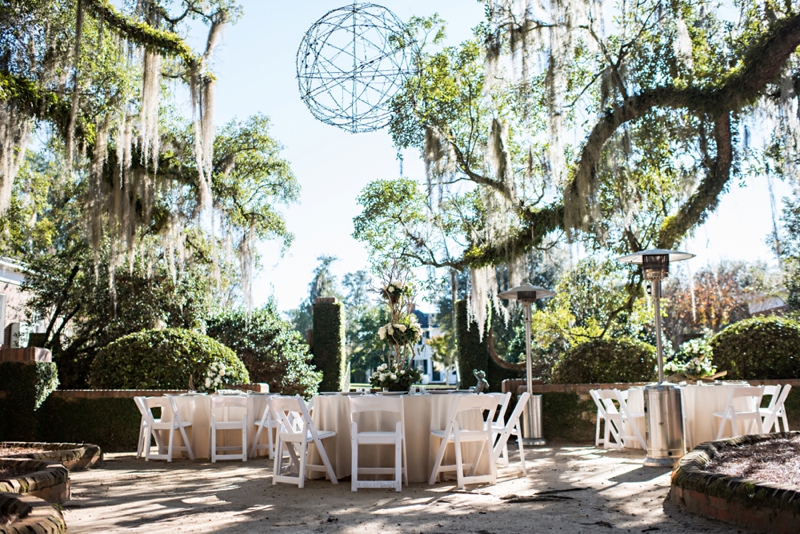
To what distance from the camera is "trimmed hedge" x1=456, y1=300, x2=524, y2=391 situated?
1630 cm

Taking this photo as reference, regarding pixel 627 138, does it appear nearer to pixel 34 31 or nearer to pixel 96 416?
pixel 96 416

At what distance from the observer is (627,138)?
8461 millimetres

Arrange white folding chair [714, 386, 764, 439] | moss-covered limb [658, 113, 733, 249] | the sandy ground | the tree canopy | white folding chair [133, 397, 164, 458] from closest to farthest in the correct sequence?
the sandy ground
white folding chair [714, 386, 764, 439]
white folding chair [133, 397, 164, 458]
the tree canopy
moss-covered limb [658, 113, 733, 249]

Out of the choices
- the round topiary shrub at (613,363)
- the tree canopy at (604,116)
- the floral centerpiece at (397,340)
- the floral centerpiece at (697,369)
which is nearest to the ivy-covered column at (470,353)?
the tree canopy at (604,116)

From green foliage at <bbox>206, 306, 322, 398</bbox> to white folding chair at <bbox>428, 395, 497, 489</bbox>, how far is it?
8.31 meters

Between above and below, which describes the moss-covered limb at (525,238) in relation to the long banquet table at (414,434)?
above

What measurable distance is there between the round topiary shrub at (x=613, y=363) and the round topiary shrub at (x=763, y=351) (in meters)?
0.84

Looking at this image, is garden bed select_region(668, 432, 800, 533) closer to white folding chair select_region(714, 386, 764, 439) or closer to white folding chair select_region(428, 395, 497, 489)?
white folding chair select_region(714, 386, 764, 439)

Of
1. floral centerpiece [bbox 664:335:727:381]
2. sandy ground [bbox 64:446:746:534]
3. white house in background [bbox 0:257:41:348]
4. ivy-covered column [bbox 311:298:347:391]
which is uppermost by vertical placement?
white house in background [bbox 0:257:41:348]

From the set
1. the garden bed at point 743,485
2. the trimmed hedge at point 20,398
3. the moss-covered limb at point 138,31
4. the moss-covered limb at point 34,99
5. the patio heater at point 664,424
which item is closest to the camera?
the garden bed at point 743,485

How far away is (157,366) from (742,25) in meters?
8.63

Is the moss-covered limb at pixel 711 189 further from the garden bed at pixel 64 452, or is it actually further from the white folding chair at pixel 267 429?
the garden bed at pixel 64 452

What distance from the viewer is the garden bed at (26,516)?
8.39ft

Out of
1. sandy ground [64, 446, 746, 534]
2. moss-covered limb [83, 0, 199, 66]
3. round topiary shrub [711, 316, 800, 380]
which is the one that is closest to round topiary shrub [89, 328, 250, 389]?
sandy ground [64, 446, 746, 534]
